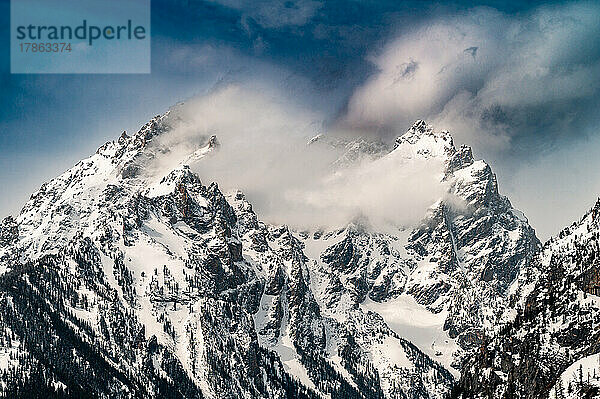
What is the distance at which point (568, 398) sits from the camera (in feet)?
533

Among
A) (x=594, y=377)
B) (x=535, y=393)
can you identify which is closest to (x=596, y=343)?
(x=535, y=393)

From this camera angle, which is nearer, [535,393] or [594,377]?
[594,377]

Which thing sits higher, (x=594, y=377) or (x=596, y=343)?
(x=596, y=343)

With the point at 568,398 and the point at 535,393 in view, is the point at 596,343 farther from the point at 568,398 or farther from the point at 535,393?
the point at 568,398

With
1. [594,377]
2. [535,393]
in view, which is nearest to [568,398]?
[594,377]

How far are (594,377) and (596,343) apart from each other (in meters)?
36.6

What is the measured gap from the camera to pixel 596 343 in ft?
644

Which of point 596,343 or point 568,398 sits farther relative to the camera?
point 596,343

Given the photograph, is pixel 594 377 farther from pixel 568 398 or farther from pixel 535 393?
pixel 535 393

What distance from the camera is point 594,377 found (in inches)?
6368

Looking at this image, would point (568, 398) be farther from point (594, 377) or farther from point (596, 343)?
point (596, 343)

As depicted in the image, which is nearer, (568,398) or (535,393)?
(568,398)

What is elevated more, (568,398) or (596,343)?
(596,343)

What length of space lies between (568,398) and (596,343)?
1494 inches
